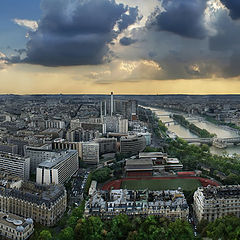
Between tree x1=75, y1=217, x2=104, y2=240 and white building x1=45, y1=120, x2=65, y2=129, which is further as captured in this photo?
white building x1=45, y1=120, x2=65, y2=129

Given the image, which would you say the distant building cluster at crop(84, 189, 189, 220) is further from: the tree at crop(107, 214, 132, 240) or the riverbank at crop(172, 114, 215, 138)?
the riverbank at crop(172, 114, 215, 138)

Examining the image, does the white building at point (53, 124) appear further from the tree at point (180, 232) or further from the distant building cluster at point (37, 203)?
the tree at point (180, 232)

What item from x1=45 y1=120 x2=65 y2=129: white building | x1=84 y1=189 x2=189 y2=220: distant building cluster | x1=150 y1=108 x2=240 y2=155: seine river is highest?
x1=45 y1=120 x2=65 y2=129: white building

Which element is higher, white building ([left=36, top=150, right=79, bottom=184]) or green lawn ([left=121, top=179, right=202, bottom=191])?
white building ([left=36, top=150, right=79, bottom=184])

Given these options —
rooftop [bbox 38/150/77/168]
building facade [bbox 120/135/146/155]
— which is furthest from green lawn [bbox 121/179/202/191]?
building facade [bbox 120/135/146/155]

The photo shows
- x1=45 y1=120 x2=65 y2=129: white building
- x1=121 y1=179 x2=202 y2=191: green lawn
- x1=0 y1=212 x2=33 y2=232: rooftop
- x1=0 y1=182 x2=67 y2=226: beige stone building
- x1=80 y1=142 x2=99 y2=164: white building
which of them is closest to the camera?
x1=0 y1=212 x2=33 y2=232: rooftop

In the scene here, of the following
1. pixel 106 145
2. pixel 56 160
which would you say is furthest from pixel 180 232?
pixel 106 145

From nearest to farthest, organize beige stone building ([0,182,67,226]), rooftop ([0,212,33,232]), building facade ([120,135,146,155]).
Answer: rooftop ([0,212,33,232])
beige stone building ([0,182,67,226])
building facade ([120,135,146,155])

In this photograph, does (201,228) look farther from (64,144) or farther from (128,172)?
(64,144)
